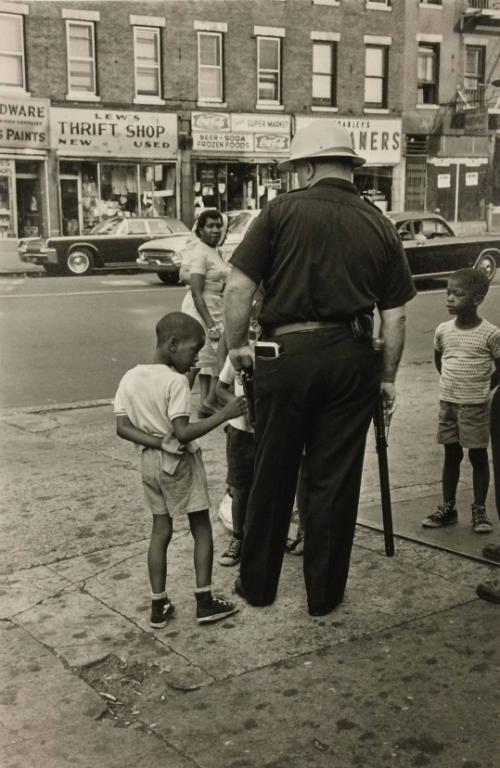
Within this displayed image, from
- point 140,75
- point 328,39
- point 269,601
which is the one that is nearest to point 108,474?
point 269,601

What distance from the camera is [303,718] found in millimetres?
2834

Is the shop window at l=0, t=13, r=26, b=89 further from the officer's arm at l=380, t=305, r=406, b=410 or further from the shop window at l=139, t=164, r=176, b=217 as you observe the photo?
the officer's arm at l=380, t=305, r=406, b=410

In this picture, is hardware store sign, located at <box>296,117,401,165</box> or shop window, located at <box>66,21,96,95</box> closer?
shop window, located at <box>66,21,96,95</box>

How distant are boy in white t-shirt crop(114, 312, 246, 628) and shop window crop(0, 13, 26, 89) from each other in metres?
23.4

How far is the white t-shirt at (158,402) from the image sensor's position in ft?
11.1

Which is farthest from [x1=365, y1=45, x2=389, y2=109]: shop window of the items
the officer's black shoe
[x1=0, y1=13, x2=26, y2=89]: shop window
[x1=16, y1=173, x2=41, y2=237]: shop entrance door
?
the officer's black shoe

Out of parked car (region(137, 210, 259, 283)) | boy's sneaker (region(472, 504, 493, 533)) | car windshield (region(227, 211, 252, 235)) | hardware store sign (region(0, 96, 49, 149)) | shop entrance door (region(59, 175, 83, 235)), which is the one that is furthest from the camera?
shop entrance door (region(59, 175, 83, 235))

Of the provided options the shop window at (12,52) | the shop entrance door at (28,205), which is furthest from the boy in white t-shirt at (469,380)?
the shop entrance door at (28,205)

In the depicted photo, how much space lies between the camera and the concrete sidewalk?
270cm

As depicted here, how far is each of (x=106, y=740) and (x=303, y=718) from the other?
0.60 metres

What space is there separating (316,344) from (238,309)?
33 centimetres

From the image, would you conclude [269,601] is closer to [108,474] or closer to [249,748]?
[249,748]

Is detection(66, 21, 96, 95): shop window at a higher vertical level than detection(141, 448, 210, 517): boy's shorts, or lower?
higher

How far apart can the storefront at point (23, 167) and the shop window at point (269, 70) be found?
6.58 metres
